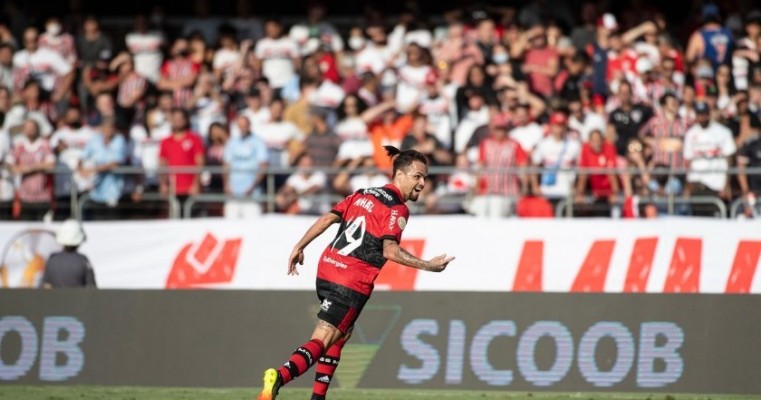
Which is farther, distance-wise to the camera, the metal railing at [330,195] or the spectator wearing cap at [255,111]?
the spectator wearing cap at [255,111]

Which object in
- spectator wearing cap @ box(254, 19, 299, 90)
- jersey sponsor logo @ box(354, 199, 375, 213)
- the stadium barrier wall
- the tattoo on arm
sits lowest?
the stadium barrier wall

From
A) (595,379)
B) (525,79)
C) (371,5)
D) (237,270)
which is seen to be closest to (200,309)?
(237,270)

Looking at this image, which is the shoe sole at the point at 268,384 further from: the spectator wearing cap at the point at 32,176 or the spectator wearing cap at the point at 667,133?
the spectator wearing cap at the point at 667,133

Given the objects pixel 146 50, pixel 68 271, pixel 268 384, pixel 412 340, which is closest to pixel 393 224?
pixel 268 384

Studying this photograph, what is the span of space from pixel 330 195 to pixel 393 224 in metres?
7.70

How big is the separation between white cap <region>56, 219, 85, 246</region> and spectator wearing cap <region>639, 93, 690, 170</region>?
7.36 meters

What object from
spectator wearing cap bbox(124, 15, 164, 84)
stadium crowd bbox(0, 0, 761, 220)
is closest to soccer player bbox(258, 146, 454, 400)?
stadium crowd bbox(0, 0, 761, 220)

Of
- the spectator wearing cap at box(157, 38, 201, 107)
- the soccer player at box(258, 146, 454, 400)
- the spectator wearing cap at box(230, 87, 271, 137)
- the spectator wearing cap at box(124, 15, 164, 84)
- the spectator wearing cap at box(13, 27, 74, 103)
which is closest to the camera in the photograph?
the soccer player at box(258, 146, 454, 400)

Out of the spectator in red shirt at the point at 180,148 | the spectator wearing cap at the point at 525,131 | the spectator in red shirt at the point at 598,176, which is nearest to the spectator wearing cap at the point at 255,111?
the spectator in red shirt at the point at 180,148

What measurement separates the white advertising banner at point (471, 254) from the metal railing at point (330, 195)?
68cm

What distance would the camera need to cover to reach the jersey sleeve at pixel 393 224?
10.4 meters

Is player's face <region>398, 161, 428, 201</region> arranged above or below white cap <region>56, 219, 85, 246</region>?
above

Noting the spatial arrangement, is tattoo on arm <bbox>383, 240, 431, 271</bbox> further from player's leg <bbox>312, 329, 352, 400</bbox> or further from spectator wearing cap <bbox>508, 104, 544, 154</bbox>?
spectator wearing cap <bbox>508, 104, 544, 154</bbox>

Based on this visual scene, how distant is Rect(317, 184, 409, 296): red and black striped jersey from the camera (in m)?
10.5
